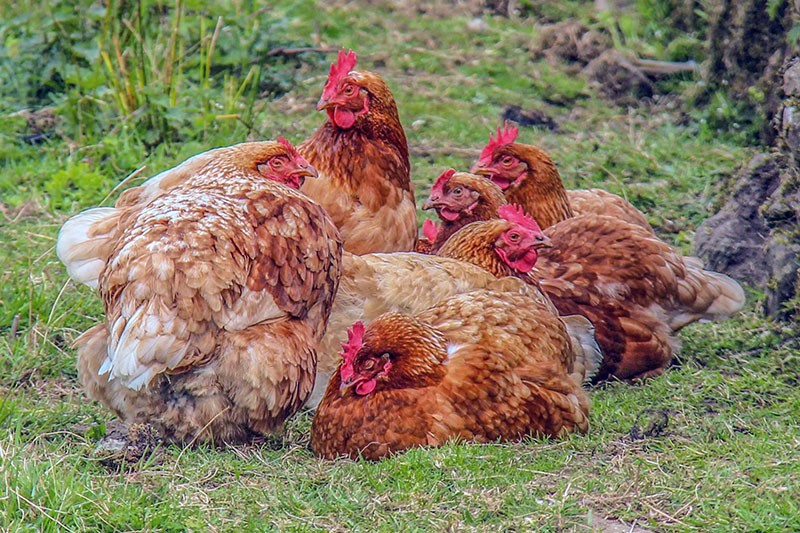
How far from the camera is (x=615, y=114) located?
8273 millimetres

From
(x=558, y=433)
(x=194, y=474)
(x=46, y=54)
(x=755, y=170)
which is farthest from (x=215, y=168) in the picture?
(x=46, y=54)

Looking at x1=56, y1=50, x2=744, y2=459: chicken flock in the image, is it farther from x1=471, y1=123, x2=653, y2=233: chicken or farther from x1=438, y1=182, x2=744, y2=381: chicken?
x1=471, y1=123, x2=653, y2=233: chicken

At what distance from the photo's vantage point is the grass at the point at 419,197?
3.32 m

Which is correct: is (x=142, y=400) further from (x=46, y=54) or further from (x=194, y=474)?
(x=46, y=54)

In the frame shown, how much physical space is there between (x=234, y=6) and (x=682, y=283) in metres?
4.77

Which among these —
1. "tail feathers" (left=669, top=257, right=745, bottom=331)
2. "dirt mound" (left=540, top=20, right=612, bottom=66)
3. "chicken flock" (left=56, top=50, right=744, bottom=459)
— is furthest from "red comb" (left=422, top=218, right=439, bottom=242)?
"dirt mound" (left=540, top=20, right=612, bottom=66)

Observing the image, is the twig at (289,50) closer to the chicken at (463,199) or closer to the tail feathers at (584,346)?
the chicken at (463,199)

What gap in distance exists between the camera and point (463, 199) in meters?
5.45

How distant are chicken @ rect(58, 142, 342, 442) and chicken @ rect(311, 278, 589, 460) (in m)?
0.22

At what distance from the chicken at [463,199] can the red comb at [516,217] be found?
282 millimetres

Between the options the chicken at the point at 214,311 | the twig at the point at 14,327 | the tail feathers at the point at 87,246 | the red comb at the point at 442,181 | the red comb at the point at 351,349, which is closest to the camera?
the chicken at the point at 214,311

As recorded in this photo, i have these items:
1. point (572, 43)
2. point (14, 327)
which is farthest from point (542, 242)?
point (572, 43)

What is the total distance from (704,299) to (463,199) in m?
1.26

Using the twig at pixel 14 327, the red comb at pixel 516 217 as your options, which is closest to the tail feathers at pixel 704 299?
the red comb at pixel 516 217
